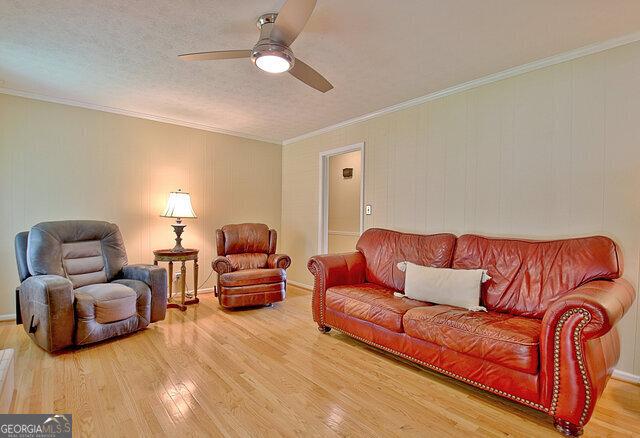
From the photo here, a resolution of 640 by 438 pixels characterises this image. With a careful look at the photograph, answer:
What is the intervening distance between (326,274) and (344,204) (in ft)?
8.55

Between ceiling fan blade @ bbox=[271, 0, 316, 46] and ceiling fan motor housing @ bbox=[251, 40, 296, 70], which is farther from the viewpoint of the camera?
ceiling fan motor housing @ bbox=[251, 40, 296, 70]

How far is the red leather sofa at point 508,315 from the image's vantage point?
5.43ft

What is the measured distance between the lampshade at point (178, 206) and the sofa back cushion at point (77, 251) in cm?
61

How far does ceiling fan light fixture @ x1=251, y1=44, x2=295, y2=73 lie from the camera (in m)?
1.85

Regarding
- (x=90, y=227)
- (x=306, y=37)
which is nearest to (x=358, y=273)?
(x=306, y=37)

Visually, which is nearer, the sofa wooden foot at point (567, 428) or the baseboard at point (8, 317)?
the sofa wooden foot at point (567, 428)

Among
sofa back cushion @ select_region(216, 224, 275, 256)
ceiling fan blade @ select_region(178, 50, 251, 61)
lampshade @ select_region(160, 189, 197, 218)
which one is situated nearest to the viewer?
ceiling fan blade @ select_region(178, 50, 251, 61)

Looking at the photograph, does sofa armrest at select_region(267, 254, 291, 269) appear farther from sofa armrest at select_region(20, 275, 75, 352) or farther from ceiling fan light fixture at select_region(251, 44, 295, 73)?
ceiling fan light fixture at select_region(251, 44, 295, 73)

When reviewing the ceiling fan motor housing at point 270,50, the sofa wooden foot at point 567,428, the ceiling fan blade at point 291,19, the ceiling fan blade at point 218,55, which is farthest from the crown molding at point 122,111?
the sofa wooden foot at point 567,428

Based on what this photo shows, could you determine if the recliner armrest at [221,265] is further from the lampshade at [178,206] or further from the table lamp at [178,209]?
the lampshade at [178,206]

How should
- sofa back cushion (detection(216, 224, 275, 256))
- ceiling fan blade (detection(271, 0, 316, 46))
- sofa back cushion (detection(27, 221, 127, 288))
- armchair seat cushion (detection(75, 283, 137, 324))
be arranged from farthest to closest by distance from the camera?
1. sofa back cushion (detection(216, 224, 275, 256))
2. sofa back cushion (detection(27, 221, 127, 288))
3. armchair seat cushion (detection(75, 283, 137, 324))
4. ceiling fan blade (detection(271, 0, 316, 46))

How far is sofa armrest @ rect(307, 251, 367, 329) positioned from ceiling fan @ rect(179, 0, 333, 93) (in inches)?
64.7

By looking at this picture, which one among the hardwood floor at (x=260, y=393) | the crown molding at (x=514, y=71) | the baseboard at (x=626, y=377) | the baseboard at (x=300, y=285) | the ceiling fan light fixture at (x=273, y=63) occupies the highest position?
the crown molding at (x=514, y=71)

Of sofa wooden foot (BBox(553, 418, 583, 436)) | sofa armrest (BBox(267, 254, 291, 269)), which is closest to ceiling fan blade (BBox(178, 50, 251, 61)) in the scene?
sofa armrest (BBox(267, 254, 291, 269))
